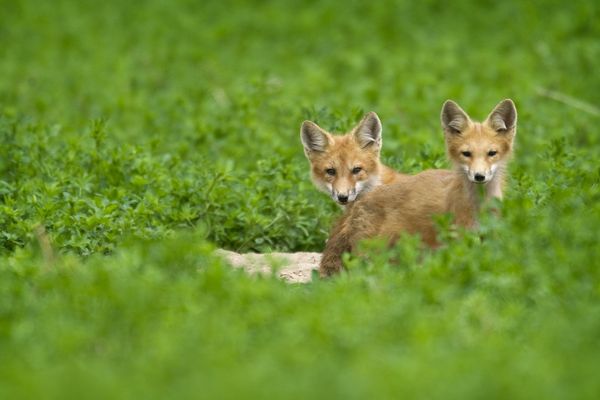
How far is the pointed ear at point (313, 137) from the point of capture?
35.0 feet

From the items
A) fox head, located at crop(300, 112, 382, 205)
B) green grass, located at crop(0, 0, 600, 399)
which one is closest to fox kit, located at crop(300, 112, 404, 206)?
fox head, located at crop(300, 112, 382, 205)

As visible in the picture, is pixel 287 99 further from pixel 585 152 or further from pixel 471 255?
pixel 471 255

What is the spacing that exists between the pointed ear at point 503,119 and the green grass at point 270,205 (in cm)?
50

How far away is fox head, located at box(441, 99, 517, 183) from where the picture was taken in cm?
891

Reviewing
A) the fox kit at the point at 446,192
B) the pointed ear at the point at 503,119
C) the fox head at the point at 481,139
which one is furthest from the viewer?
the pointed ear at the point at 503,119

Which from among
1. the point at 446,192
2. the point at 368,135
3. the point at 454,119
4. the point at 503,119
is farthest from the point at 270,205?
the point at 503,119

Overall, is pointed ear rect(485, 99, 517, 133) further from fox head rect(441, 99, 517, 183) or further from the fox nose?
the fox nose

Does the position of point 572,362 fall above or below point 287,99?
above

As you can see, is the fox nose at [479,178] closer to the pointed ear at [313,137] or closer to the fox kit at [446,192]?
the fox kit at [446,192]

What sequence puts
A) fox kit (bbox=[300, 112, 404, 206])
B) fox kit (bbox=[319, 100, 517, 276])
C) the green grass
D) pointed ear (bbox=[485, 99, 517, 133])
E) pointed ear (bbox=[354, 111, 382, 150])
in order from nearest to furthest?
the green grass, fox kit (bbox=[319, 100, 517, 276]), pointed ear (bbox=[485, 99, 517, 133]), fox kit (bbox=[300, 112, 404, 206]), pointed ear (bbox=[354, 111, 382, 150])

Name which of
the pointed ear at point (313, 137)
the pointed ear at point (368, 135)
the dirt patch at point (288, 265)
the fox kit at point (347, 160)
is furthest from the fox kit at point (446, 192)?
the pointed ear at point (313, 137)

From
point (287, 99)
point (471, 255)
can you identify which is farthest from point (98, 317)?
point (287, 99)

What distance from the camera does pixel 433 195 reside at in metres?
8.87

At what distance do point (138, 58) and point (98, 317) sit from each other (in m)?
12.0
